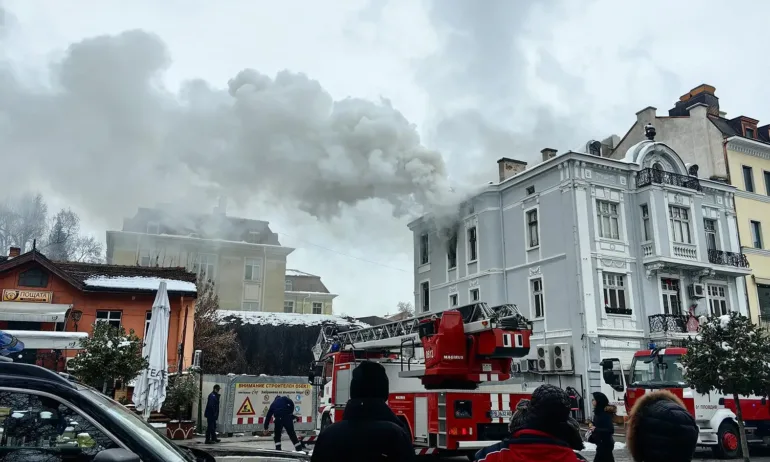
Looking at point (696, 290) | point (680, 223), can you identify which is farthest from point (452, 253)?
point (696, 290)

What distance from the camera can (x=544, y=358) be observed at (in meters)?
24.9

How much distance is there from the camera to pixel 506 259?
28.9 metres

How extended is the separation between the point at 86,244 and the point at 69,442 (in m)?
44.4

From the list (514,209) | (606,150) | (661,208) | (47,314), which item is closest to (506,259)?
(514,209)

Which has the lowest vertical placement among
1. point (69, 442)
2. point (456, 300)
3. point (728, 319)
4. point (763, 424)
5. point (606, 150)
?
point (763, 424)

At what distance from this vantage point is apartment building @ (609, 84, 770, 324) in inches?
1163

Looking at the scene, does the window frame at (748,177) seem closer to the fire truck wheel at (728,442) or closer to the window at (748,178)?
the window at (748,178)

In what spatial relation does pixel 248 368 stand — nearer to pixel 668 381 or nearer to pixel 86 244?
pixel 86 244

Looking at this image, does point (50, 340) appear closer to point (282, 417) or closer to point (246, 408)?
point (246, 408)

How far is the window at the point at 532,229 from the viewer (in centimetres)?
2742

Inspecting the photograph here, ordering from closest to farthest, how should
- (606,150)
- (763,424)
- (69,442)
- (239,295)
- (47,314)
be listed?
(69,442) < (763,424) < (47,314) < (606,150) < (239,295)

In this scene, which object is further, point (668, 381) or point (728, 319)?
point (668, 381)

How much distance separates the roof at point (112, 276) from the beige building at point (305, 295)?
104 ft

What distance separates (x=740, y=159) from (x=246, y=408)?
28392 mm
